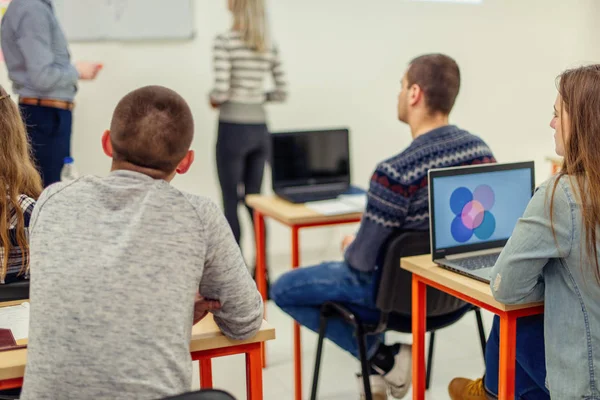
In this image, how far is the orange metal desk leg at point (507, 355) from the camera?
1750mm

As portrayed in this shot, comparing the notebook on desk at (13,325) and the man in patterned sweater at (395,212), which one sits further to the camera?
the man in patterned sweater at (395,212)

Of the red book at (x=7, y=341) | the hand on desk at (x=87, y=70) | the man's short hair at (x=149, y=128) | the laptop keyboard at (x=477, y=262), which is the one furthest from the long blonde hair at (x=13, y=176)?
the hand on desk at (x=87, y=70)

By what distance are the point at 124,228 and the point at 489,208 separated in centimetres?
119

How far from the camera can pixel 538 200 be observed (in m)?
1.62

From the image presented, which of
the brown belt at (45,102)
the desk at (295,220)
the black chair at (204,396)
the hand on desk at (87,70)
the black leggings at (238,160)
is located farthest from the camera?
the black leggings at (238,160)

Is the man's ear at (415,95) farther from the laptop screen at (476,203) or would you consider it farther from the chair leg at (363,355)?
the chair leg at (363,355)

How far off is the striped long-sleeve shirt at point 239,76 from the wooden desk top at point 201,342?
241 cm

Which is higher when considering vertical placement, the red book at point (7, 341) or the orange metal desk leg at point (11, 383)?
the red book at point (7, 341)

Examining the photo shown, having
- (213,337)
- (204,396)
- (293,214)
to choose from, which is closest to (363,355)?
(293,214)

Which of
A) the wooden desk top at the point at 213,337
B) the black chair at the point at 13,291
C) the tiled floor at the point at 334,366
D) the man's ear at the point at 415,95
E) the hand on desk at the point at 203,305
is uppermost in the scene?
the man's ear at the point at 415,95

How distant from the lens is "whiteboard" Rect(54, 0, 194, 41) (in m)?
3.87

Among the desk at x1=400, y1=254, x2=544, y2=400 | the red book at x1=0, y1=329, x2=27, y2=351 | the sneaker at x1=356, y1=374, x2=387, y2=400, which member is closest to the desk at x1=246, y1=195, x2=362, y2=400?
the sneaker at x1=356, y1=374, x2=387, y2=400

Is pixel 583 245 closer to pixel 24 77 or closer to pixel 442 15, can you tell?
pixel 24 77

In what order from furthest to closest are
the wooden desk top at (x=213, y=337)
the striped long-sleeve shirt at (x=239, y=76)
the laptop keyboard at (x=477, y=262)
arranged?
the striped long-sleeve shirt at (x=239, y=76) → the laptop keyboard at (x=477, y=262) → the wooden desk top at (x=213, y=337)
